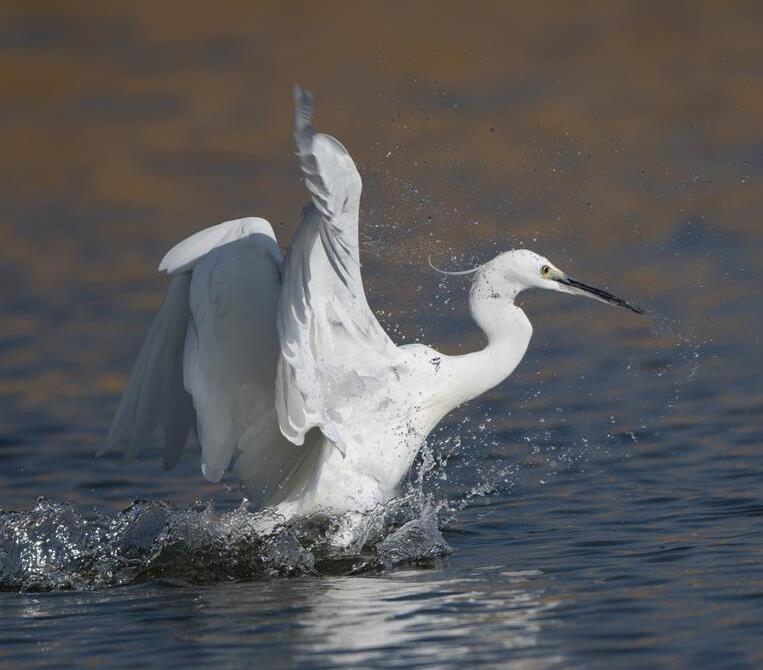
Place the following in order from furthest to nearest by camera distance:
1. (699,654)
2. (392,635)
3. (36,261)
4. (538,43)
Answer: (538,43), (36,261), (392,635), (699,654)

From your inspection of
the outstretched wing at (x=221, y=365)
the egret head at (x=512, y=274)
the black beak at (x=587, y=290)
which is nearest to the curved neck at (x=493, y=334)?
the egret head at (x=512, y=274)

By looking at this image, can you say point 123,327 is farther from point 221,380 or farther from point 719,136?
point 719,136

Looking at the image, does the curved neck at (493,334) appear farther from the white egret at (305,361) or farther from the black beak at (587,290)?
the black beak at (587,290)

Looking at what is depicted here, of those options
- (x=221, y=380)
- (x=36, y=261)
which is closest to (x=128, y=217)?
(x=36, y=261)

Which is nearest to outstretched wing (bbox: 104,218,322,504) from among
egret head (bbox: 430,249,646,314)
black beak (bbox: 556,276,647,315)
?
egret head (bbox: 430,249,646,314)

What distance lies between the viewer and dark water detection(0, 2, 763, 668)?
20.2ft

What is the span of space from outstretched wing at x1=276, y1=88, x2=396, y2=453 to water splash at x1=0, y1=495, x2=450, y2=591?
0.47m

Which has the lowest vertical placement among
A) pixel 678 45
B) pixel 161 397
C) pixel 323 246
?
pixel 161 397

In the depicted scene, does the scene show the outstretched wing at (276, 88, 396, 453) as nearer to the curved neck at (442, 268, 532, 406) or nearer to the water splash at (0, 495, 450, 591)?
the water splash at (0, 495, 450, 591)

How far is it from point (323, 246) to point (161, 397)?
1.82 m

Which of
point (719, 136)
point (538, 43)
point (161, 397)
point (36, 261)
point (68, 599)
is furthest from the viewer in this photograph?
point (538, 43)

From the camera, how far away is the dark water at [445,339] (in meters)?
6.15

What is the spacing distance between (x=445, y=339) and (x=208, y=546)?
3.82m

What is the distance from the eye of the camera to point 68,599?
6824 mm
